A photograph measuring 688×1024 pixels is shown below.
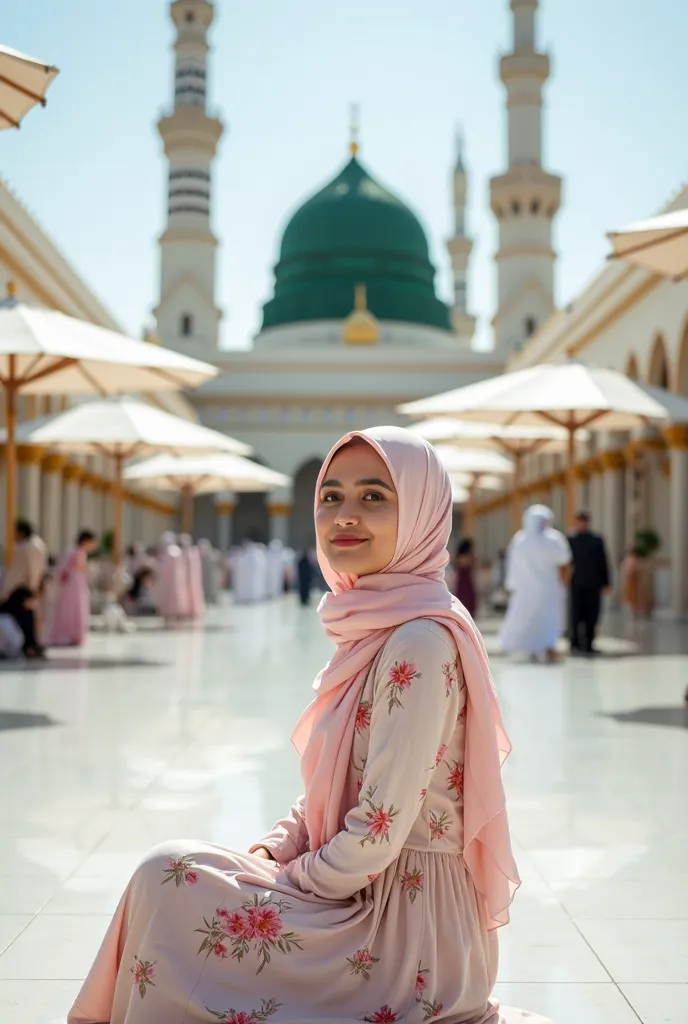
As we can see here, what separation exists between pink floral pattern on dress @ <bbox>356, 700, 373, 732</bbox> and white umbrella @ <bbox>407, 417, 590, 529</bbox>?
10979 mm

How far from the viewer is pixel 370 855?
6.40 ft

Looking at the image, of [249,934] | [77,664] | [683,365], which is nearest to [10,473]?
[77,664]

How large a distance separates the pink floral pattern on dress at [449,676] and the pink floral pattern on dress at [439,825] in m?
0.23

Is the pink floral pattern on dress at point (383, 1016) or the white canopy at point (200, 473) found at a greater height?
the white canopy at point (200, 473)

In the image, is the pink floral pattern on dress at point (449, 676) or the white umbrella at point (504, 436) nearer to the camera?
the pink floral pattern on dress at point (449, 676)

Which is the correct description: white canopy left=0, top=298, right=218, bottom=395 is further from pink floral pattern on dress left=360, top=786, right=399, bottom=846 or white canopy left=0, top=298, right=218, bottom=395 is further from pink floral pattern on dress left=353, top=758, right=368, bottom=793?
pink floral pattern on dress left=360, top=786, right=399, bottom=846

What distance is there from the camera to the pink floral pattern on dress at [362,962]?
1997 mm

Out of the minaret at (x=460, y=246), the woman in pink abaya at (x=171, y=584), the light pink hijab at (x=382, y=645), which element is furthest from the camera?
the minaret at (x=460, y=246)

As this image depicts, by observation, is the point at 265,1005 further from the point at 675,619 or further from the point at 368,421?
the point at 368,421

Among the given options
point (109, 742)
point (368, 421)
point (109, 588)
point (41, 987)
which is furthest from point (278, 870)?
point (368, 421)

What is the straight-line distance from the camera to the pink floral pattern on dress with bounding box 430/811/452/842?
2.08 m

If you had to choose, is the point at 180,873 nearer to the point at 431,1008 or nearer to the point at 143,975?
the point at 143,975

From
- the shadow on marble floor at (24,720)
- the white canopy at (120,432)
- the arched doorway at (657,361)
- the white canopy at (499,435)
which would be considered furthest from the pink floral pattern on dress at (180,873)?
the arched doorway at (657,361)

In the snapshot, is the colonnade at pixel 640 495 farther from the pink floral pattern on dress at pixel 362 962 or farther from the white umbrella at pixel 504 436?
the pink floral pattern on dress at pixel 362 962
